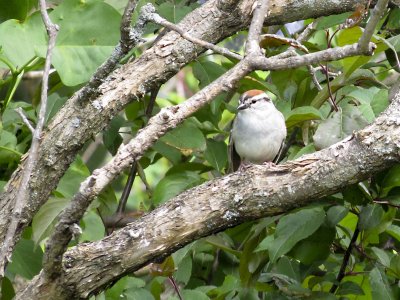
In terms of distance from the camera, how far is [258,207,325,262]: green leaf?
306cm

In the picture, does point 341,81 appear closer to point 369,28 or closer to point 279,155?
point 279,155

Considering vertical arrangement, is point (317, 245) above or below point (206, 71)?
below

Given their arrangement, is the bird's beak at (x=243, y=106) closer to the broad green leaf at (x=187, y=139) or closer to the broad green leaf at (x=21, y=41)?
the broad green leaf at (x=187, y=139)

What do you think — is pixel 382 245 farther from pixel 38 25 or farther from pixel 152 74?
pixel 38 25

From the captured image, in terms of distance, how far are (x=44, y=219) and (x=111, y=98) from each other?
0.48m

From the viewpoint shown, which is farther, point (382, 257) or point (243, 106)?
point (243, 106)

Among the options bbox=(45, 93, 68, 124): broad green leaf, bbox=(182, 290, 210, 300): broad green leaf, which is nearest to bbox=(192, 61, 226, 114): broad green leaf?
bbox=(45, 93, 68, 124): broad green leaf

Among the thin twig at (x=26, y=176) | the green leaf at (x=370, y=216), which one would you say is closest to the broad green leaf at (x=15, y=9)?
the thin twig at (x=26, y=176)

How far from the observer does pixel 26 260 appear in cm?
319

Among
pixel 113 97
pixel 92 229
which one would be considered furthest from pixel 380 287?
pixel 113 97

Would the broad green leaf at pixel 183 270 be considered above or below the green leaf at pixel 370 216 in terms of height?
below

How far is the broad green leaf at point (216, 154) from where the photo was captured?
3723 millimetres

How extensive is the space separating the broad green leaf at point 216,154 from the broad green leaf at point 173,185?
0.17 meters

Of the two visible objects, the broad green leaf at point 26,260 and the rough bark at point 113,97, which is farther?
the broad green leaf at point 26,260
